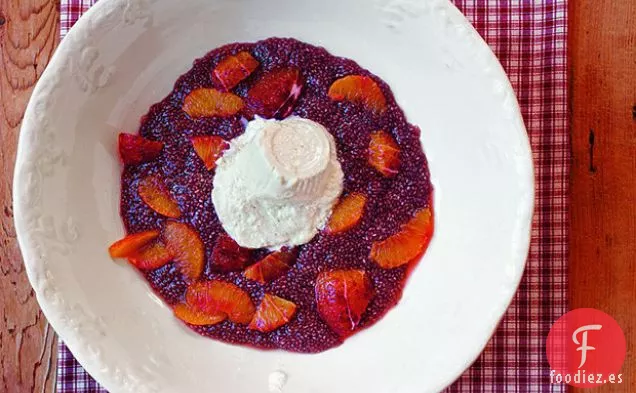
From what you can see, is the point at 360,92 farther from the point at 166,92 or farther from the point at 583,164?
the point at 583,164

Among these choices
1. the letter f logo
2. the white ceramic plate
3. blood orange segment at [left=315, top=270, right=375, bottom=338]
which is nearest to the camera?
the white ceramic plate

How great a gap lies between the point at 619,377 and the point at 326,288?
78 cm

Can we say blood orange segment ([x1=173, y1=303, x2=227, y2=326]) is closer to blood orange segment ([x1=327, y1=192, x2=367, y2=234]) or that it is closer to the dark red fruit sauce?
the dark red fruit sauce

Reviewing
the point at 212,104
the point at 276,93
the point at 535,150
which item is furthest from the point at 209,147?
the point at 535,150

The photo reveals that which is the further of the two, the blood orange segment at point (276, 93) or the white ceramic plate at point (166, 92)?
the blood orange segment at point (276, 93)

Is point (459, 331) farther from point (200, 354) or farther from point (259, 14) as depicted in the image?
point (259, 14)

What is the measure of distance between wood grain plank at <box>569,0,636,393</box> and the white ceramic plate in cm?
28

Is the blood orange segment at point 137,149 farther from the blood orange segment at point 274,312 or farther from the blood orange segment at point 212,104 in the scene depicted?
the blood orange segment at point 274,312

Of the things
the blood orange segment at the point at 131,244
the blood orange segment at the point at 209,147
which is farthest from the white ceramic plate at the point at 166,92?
the blood orange segment at the point at 209,147

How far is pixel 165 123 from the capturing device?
1.79 m

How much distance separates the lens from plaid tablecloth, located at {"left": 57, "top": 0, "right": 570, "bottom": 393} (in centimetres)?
178

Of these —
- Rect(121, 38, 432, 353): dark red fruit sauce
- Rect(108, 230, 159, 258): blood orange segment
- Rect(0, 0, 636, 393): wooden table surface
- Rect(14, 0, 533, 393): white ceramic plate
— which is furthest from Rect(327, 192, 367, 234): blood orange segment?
Rect(0, 0, 636, 393): wooden table surface

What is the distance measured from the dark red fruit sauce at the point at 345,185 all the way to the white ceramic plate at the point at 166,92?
3cm

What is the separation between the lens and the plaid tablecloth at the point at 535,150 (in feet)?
5.85
